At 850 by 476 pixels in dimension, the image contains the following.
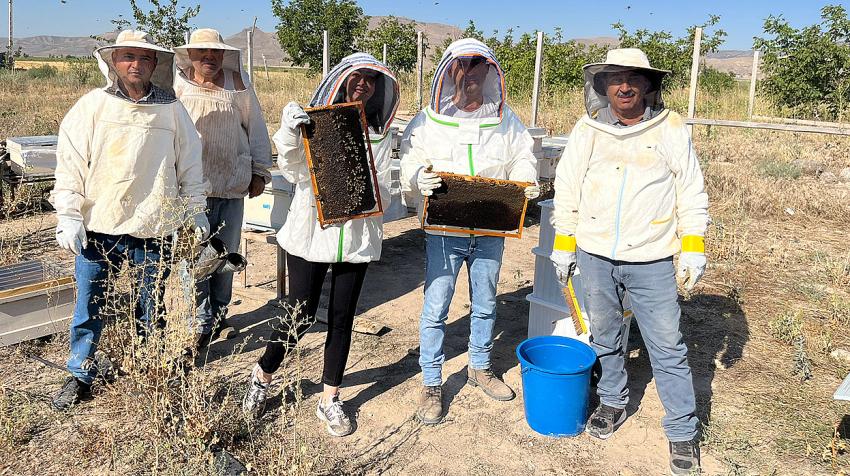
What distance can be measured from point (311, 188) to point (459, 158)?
0.85 meters

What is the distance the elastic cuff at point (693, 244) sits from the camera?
3.11 metres

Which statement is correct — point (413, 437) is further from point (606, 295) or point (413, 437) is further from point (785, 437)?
point (785, 437)

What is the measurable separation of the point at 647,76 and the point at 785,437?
217 cm

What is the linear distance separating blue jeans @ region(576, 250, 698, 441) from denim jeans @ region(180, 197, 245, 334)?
2310 millimetres

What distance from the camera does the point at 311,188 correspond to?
3.26 m

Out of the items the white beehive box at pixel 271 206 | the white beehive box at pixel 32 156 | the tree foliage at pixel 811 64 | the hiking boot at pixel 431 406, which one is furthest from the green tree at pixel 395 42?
the hiking boot at pixel 431 406

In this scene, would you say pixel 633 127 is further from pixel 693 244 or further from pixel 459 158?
pixel 459 158

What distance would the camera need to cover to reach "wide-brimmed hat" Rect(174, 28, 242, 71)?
3838mm

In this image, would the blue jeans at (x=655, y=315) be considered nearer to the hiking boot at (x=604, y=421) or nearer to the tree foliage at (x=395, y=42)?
the hiking boot at (x=604, y=421)

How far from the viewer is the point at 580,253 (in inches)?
134

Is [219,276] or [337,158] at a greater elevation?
[337,158]

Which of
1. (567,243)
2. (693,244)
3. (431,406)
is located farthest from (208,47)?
(693,244)

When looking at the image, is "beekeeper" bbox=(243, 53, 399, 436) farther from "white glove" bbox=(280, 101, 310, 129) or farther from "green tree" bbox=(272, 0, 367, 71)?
"green tree" bbox=(272, 0, 367, 71)

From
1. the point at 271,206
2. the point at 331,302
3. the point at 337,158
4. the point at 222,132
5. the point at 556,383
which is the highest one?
the point at 222,132
